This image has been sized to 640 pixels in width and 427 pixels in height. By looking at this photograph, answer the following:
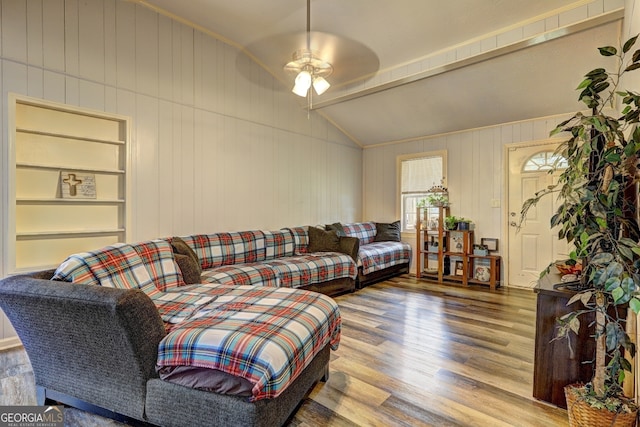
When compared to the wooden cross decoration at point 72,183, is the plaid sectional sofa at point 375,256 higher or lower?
lower

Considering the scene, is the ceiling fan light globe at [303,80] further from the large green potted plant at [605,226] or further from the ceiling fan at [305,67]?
the large green potted plant at [605,226]

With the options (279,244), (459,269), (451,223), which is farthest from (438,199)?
(279,244)

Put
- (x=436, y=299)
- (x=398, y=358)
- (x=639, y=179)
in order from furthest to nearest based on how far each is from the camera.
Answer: (x=436, y=299) < (x=398, y=358) < (x=639, y=179)

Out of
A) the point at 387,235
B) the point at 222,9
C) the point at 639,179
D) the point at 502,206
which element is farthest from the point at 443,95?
the point at 639,179

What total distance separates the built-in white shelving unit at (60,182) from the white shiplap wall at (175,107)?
0.10m

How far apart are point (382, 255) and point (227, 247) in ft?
7.72

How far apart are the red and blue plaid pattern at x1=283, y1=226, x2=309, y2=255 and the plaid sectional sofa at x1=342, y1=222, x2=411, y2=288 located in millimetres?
794

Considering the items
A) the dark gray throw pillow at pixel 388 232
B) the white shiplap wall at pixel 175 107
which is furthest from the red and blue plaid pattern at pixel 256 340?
the dark gray throw pillow at pixel 388 232

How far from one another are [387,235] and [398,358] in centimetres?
338

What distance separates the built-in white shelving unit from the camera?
2674 millimetres

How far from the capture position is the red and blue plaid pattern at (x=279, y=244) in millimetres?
4188

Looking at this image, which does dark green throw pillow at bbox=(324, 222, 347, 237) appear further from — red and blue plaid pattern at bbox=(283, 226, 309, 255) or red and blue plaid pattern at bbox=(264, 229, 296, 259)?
red and blue plaid pattern at bbox=(264, 229, 296, 259)

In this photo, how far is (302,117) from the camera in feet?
17.0

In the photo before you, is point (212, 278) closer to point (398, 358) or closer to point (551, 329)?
point (398, 358)
